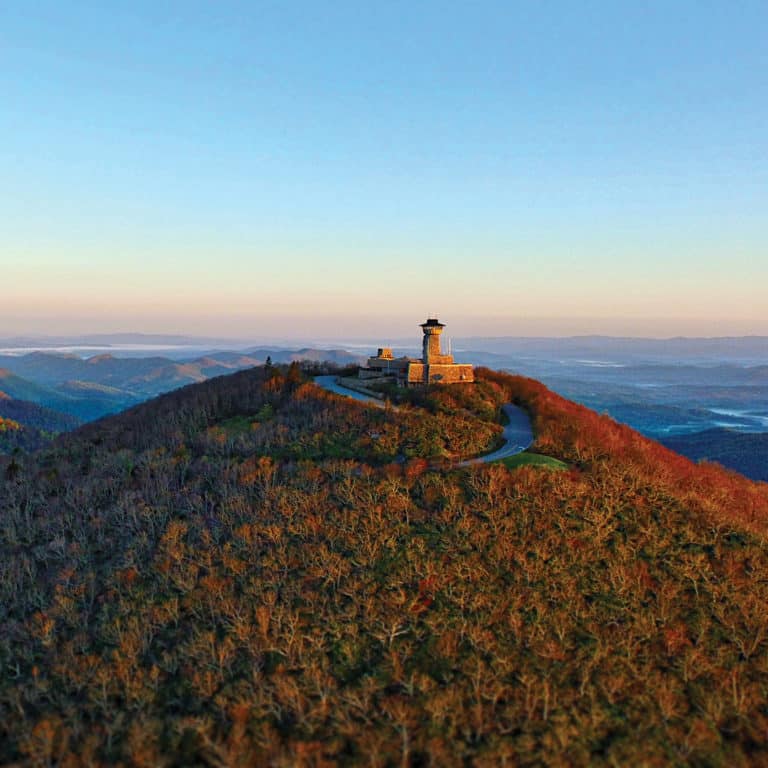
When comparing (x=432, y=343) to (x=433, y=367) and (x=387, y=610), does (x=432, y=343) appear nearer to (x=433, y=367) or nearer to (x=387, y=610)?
(x=433, y=367)

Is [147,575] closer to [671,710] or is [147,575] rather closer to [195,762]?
[195,762]

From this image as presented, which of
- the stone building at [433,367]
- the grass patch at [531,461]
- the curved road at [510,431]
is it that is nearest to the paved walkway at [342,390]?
the curved road at [510,431]

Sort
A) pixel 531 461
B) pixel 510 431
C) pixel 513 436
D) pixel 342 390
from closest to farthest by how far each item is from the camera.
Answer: pixel 531 461 < pixel 513 436 < pixel 510 431 < pixel 342 390

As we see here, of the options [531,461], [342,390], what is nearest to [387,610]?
[531,461]

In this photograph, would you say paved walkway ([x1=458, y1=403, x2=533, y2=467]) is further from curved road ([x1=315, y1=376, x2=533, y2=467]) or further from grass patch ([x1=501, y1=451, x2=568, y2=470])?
grass patch ([x1=501, y1=451, x2=568, y2=470])

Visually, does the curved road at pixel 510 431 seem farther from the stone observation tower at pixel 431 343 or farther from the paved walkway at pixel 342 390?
the stone observation tower at pixel 431 343

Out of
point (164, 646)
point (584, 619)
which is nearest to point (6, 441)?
point (164, 646)

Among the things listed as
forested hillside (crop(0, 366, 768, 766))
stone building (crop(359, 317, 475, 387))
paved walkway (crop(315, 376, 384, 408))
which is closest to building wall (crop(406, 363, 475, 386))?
stone building (crop(359, 317, 475, 387))
